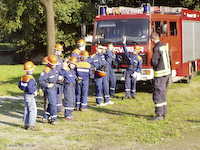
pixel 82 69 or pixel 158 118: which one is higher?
pixel 82 69

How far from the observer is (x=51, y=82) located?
8.14 m

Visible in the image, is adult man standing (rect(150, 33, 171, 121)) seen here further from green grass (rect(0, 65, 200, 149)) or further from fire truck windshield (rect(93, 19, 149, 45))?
fire truck windshield (rect(93, 19, 149, 45))

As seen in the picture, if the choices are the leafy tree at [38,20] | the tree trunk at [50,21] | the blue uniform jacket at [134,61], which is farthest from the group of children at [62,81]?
the leafy tree at [38,20]

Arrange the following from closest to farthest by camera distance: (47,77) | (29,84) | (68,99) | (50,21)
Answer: (29,84) → (47,77) → (68,99) → (50,21)

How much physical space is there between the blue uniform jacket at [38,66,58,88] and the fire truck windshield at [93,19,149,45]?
4509 mm

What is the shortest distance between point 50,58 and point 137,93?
579 centimetres

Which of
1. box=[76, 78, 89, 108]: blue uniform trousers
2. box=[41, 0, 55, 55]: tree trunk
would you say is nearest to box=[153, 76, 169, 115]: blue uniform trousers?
box=[76, 78, 89, 108]: blue uniform trousers

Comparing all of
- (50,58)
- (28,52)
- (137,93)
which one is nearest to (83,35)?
(137,93)

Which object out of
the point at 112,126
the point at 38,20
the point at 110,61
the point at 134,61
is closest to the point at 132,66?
the point at 134,61

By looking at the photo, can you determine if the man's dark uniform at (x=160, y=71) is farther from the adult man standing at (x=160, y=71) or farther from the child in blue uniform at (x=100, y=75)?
the child in blue uniform at (x=100, y=75)

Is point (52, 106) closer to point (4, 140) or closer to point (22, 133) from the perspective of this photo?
point (22, 133)

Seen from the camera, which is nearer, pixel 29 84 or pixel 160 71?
pixel 29 84

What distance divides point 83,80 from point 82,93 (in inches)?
14.6

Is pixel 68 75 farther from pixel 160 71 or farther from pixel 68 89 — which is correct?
pixel 160 71
